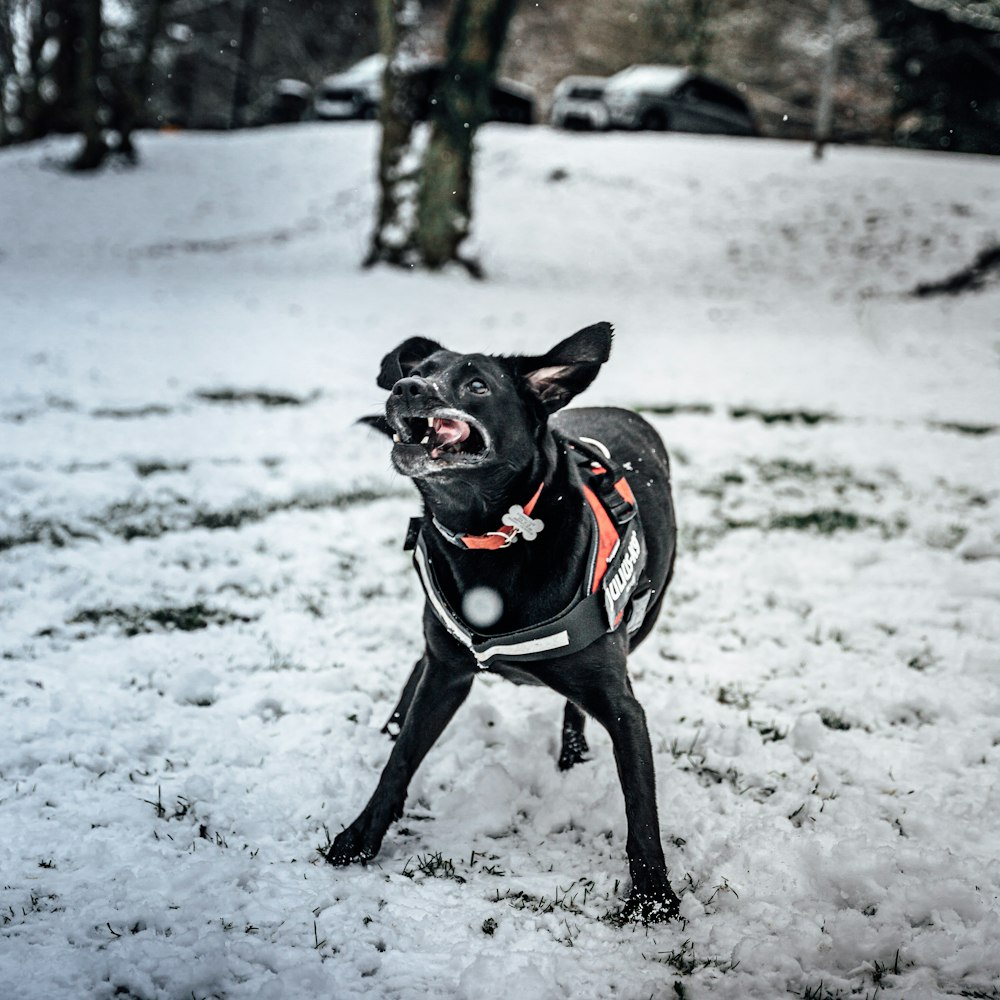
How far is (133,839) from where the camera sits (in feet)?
8.58

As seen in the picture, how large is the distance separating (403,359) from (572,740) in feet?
5.14

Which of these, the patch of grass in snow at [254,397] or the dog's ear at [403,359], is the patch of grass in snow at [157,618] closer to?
the dog's ear at [403,359]

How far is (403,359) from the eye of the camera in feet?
9.51

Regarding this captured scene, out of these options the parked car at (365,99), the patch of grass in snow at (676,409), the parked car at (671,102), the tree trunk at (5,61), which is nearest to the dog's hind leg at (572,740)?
the patch of grass in snow at (676,409)

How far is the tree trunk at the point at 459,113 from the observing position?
43.2 feet

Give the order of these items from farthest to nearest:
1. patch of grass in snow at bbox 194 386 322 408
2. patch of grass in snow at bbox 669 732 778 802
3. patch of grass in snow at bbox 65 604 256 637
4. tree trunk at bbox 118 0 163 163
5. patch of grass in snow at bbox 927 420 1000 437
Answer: tree trunk at bbox 118 0 163 163
patch of grass in snow at bbox 927 420 1000 437
patch of grass in snow at bbox 194 386 322 408
patch of grass in snow at bbox 65 604 256 637
patch of grass in snow at bbox 669 732 778 802

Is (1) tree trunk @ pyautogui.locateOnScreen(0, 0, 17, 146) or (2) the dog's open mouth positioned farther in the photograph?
(1) tree trunk @ pyautogui.locateOnScreen(0, 0, 17, 146)

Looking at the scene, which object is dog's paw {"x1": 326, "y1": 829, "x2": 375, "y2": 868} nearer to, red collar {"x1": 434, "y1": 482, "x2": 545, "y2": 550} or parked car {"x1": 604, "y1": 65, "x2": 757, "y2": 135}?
red collar {"x1": 434, "y1": 482, "x2": 545, "y2": 550}

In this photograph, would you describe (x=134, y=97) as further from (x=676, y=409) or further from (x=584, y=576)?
(x=584, y=576)

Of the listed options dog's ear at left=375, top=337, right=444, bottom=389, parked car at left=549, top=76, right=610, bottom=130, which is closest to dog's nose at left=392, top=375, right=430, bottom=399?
dog's ear at left=375, top=337, right=444, bottom=389

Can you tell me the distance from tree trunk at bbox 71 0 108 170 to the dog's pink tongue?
20.4 m

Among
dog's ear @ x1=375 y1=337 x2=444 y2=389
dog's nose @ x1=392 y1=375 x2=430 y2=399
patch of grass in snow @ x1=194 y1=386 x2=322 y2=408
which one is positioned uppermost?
dog's nose @ x1=392 y1=375 x2=430 y2=399

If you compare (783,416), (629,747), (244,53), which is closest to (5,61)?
(244,53)

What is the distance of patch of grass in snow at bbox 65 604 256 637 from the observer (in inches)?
157
